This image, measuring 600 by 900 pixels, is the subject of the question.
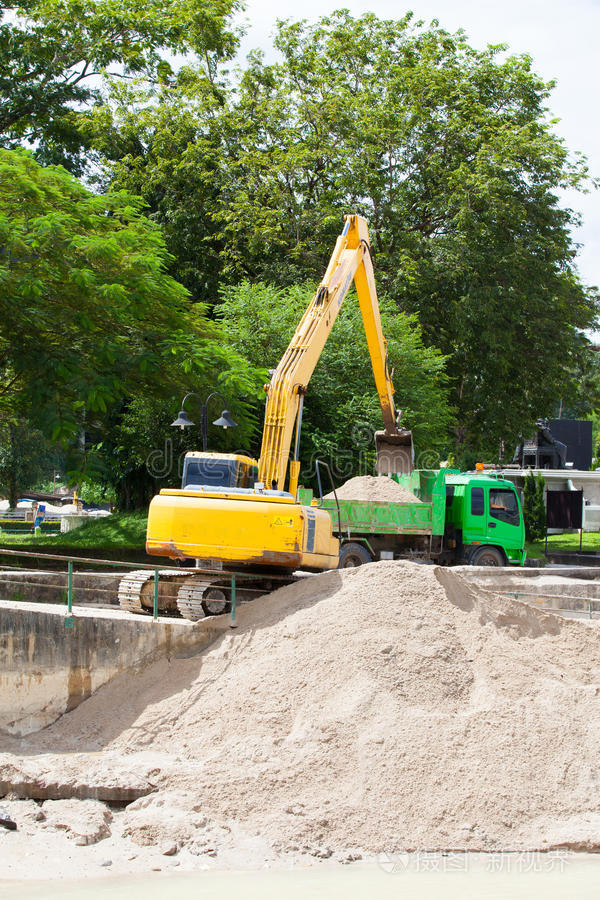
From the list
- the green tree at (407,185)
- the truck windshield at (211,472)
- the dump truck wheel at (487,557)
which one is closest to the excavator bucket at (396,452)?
the dump truck wheel at (487,557)

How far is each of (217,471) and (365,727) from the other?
20.2 feet

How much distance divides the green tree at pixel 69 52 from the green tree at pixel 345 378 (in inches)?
395

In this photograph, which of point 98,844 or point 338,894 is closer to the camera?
point 338,894

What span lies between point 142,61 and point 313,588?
26274 mm

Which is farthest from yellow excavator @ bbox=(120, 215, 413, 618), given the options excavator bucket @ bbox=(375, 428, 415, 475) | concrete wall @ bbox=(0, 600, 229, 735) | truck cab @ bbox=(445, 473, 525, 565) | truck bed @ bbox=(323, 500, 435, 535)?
truck cab @ bbox=(445, 473, 525, 565)

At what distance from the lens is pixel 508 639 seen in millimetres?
12641

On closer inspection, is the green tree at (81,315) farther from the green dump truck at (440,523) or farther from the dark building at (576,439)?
the dark building at (576,439)

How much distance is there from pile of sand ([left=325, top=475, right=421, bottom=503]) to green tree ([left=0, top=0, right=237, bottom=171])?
18.6 m

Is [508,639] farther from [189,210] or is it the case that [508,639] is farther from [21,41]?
[21,41]

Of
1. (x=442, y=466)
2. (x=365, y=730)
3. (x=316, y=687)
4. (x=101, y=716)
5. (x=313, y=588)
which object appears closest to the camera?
(x=365, y=730)

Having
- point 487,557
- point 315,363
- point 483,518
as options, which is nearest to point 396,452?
point 483,518

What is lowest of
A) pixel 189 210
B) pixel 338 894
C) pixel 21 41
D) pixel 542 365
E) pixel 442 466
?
pixel 338 894

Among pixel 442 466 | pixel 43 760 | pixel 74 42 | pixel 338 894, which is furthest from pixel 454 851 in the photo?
pixel 74 42

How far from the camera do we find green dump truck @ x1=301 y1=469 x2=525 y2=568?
2053 centimetres
